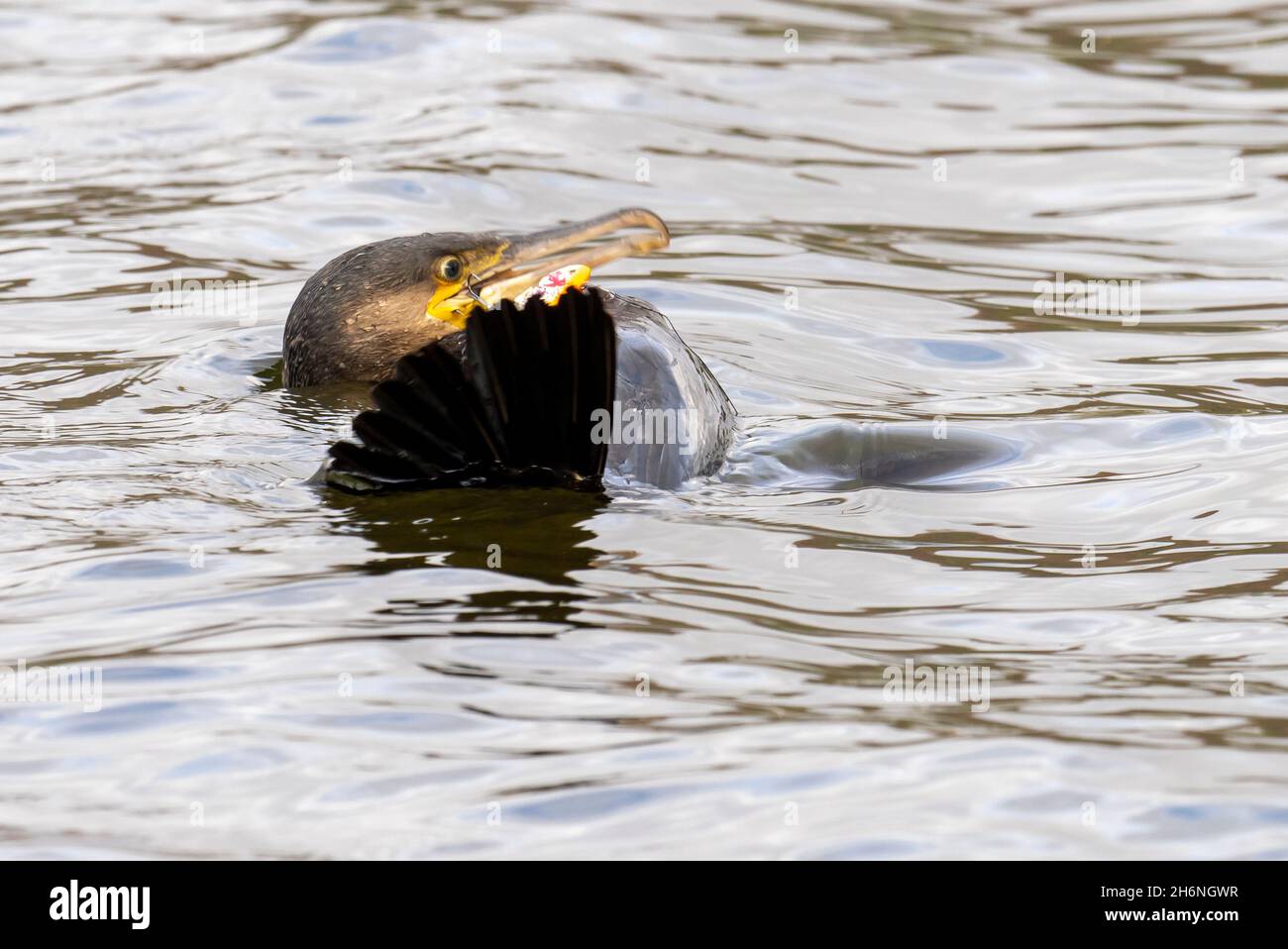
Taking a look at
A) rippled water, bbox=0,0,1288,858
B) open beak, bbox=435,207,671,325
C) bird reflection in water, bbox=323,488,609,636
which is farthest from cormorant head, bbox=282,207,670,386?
bird reflection in water, bbox=323,488,609,636

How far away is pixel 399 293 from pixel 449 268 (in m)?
0.21

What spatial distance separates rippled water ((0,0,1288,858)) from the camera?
3768 millimetres

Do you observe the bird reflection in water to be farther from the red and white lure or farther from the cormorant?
the red and white lure

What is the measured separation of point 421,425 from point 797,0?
10.0m

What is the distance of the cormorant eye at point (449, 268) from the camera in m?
6.86

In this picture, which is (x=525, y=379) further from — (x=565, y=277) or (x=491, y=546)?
(x=565, y=277)

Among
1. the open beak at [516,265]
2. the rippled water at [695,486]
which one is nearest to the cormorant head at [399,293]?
the open beak at [516,265]

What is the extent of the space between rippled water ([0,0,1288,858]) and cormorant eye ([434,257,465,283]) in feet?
2.12

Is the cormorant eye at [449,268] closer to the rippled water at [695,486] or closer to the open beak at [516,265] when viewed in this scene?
the open beak at [516,265]

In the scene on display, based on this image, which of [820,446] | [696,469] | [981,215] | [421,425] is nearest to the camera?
[421,425]

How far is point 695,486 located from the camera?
577 cm

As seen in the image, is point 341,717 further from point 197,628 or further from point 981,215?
point 981,215
